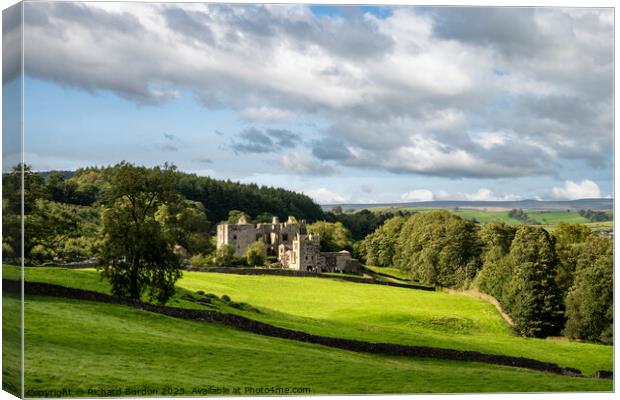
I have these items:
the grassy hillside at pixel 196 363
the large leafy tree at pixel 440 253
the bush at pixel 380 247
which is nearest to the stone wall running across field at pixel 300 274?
the large leafy tree at pixel 440 253

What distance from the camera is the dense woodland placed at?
18.0 metres

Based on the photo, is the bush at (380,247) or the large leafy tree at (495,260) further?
the large leafy tree at (495,260)

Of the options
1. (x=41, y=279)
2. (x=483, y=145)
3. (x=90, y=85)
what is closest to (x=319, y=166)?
(x=483, y=145)

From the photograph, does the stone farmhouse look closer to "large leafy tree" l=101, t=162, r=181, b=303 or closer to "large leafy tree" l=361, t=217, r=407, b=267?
"large leafy tree" l=361, t=217, r=407, b=267

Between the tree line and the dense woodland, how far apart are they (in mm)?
26

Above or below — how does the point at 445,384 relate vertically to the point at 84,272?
below

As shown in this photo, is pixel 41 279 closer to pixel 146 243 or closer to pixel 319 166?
pixel 146 243

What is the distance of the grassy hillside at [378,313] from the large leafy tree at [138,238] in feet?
1.28

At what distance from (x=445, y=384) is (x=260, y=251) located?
5303mm

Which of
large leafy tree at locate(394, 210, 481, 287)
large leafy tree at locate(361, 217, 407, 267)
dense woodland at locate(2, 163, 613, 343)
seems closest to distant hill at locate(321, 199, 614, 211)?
dense woodland at locate(2, 163, 613, 343)

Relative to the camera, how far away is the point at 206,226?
1948cm

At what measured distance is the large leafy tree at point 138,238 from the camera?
59.9 ft

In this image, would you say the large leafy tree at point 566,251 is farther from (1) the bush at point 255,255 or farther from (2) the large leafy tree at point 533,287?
(1) the bush at point 255,255

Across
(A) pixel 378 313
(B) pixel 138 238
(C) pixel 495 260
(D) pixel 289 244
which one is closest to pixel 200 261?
(B) pixel 138 238
